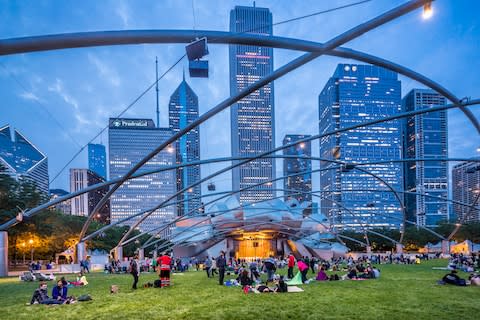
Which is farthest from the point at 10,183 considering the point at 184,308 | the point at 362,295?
the point at 362,295

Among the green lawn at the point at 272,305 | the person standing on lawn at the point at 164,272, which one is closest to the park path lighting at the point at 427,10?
the green lawn at the point at 272,305

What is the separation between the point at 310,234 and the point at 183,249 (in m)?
26.9

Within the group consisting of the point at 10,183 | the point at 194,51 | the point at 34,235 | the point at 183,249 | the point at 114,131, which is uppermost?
the point at 114,131

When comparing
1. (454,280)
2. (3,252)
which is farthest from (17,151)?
(454,280)

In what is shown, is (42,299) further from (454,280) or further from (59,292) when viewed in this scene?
(454,280)

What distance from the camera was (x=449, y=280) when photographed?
58.5 feet

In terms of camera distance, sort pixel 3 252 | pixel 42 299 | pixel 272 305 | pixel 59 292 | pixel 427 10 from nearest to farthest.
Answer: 1. pixel 427 10
2. pixel 272 305
3. pixel 42 299
4. pixel 59 292
5. pixel 3 252

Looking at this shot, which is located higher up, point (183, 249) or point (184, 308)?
point (184, 308)

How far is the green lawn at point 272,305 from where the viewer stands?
10828mm

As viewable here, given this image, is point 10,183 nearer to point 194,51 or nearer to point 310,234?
point 194,51

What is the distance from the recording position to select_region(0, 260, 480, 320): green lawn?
35.5ft

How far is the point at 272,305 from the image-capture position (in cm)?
1241

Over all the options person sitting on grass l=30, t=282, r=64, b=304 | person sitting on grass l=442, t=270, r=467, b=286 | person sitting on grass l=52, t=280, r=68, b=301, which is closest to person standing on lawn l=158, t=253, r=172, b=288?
person sitting on grass l=52, t=280, r=68, b=301

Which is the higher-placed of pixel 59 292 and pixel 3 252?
pixel 59 292
